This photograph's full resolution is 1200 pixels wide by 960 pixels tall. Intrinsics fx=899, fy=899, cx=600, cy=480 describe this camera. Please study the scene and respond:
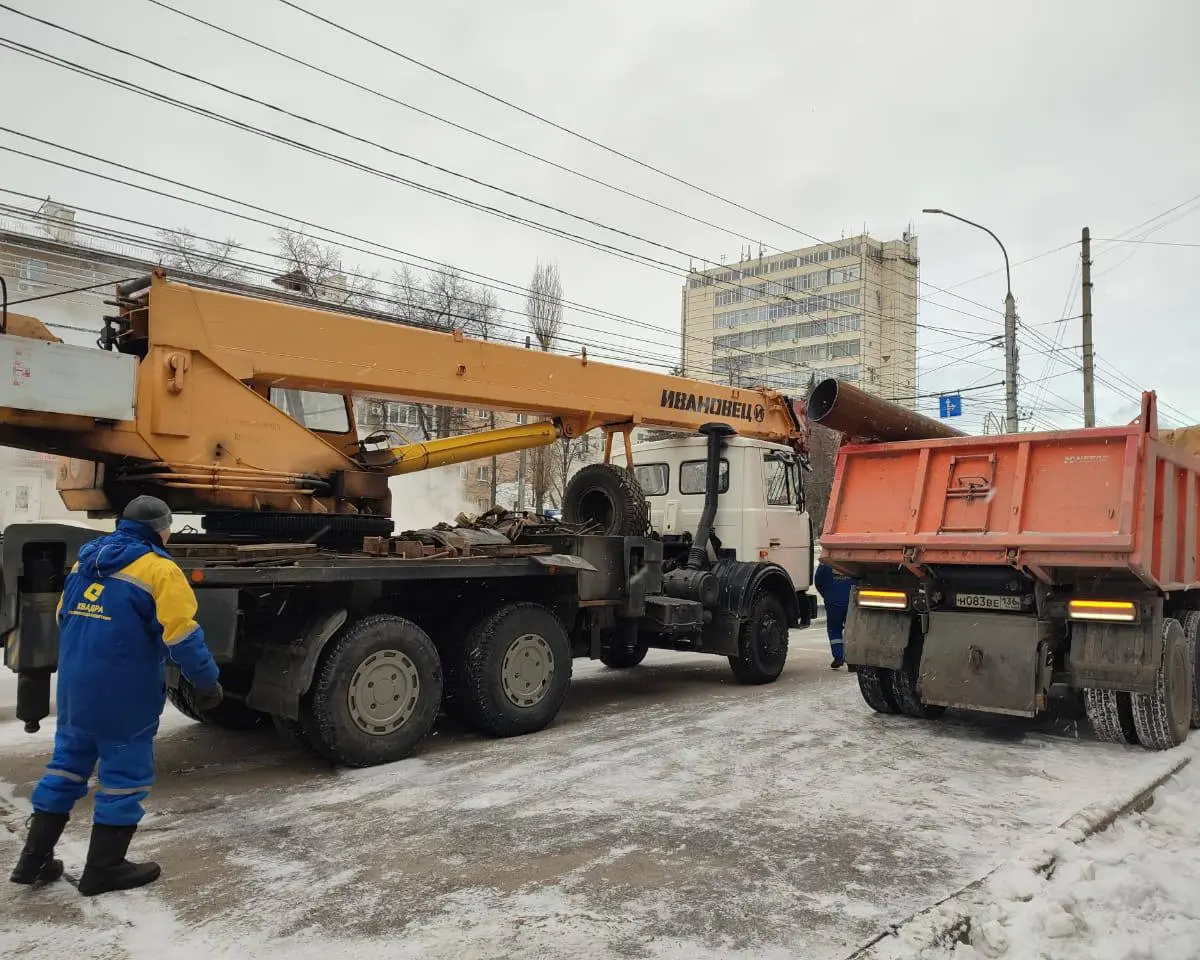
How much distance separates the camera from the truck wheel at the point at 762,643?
9273mm

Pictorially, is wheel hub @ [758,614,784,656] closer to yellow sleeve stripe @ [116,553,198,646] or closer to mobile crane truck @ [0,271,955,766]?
mobile crane truck @ [0,271,955,766]

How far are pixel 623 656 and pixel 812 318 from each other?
181ft

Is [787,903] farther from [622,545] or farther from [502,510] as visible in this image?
[502,510]

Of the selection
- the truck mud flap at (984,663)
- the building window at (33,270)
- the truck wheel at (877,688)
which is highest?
the building window at (33,270)

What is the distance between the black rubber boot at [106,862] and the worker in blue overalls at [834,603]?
8064mm

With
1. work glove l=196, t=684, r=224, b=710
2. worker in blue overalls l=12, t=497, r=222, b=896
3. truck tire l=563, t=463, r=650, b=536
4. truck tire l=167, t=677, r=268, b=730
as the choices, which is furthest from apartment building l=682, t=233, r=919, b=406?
worker in blue overalls l=12, t=497, r=222, b=896

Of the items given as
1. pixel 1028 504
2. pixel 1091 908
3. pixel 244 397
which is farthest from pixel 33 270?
pixel 1091 908

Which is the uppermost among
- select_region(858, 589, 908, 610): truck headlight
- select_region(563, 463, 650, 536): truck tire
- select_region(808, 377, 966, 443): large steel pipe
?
select_region(808, 377, 966, 443): large steel pipe

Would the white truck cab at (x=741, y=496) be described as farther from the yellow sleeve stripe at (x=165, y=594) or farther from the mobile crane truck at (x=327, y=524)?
the yellow sleeve stripe at (x=165, y=594)

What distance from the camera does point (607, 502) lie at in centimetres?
895

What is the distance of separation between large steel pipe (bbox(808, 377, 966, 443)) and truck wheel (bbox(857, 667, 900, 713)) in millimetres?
1965

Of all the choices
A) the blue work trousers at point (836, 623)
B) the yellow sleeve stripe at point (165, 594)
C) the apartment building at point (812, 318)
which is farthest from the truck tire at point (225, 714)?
the apartment building at point (812, 318)

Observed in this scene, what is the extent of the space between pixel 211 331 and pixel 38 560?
1.87 m

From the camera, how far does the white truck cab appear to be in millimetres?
9703
